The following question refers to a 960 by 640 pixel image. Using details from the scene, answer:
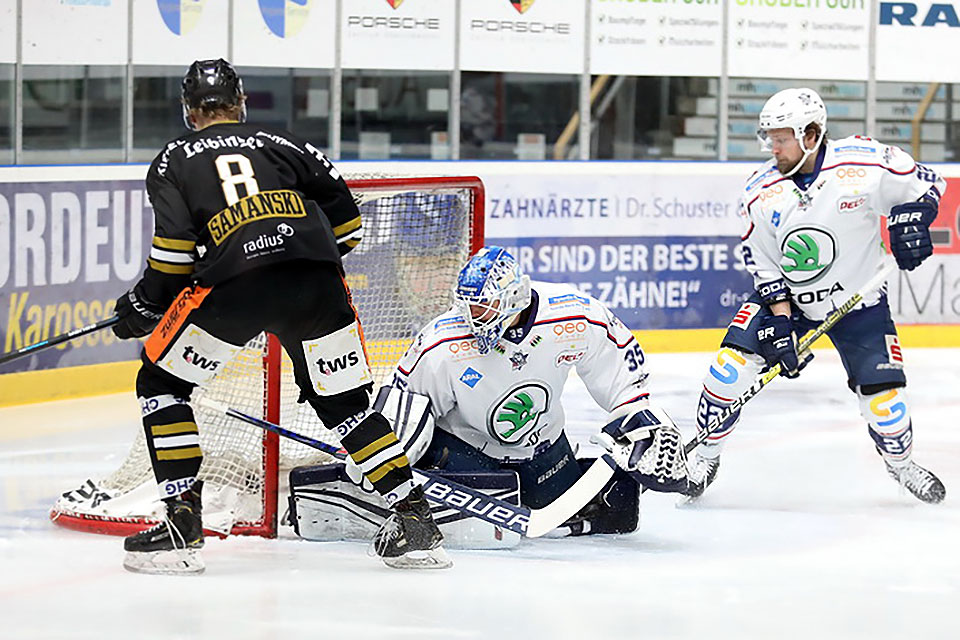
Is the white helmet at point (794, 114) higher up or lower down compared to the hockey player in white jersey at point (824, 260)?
higher up

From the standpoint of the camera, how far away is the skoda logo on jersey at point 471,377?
393 centimetres

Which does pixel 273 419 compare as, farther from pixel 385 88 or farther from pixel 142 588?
pixel 385 88

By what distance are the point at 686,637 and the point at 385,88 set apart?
16.2 ft

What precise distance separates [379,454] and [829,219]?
1.70 m

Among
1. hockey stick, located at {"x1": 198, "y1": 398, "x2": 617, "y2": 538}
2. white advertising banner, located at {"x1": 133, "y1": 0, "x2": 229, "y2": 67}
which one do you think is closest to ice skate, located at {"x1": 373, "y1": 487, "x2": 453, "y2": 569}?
hockey stick, located at {"x1": 198, "y1": 398, "x2": 617, "y2": 538}

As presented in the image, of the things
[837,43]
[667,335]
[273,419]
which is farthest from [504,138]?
[273,419]

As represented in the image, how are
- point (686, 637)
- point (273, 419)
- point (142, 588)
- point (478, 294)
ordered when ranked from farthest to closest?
point (273, 419) < point (478, 294) < point (142, 588) < point (686, 637)

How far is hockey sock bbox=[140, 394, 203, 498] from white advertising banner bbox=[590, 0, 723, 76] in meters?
4.94

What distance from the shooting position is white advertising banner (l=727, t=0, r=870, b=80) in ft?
27.4

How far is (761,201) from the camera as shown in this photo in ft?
15.5

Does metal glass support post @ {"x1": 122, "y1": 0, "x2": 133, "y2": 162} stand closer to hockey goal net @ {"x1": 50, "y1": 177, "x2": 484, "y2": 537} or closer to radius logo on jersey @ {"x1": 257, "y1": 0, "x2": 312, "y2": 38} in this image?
radius logo on jersey @ {"x1": 257, "y1": 0, "x2": 312, "y2": 38}

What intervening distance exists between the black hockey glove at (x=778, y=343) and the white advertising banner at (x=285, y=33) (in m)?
3.42

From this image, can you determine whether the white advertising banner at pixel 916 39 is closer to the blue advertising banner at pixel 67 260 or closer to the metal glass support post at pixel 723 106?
the metal glass support post at pixel 723 106

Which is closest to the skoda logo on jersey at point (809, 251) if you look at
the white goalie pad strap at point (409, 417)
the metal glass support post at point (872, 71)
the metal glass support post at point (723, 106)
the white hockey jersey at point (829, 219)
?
the white hockey jersey at point (829, 219)
